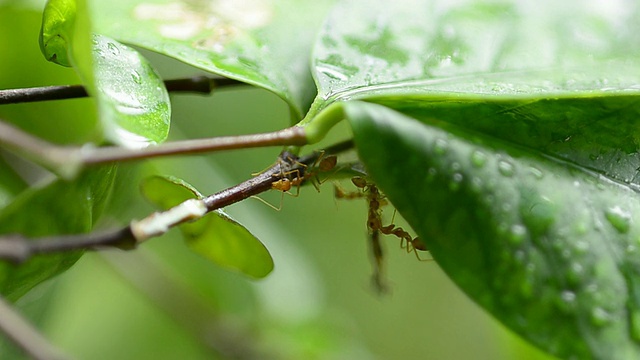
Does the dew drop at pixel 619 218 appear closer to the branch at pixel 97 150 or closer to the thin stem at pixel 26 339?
the branch at pixel 97 150

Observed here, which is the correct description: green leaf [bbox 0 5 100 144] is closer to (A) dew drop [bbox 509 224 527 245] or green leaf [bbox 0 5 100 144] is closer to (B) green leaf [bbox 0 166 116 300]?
(B) green leaf [bbox 0 166 116 300]

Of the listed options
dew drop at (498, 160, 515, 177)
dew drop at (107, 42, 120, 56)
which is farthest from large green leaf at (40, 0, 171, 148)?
dew drop at (498, 160, 515, 177)

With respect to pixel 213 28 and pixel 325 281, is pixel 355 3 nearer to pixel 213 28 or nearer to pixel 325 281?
pixel 213 28

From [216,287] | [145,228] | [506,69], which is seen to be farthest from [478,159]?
[216,287]

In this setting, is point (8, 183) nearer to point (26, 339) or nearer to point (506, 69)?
point (26, 339)

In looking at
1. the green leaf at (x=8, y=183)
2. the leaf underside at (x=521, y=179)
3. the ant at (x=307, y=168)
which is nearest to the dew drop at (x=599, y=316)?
the leaf underside at (x=521, y=179)
